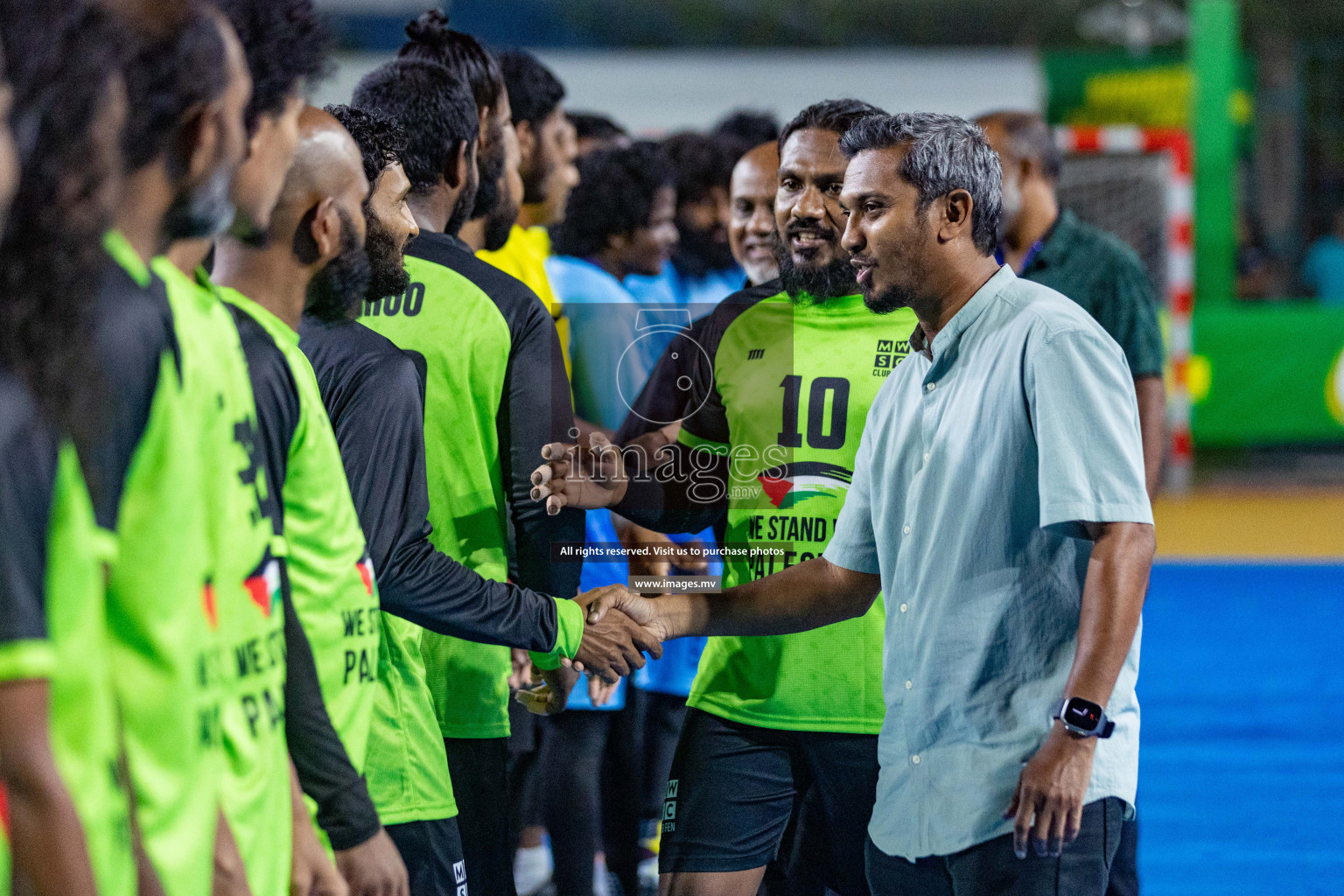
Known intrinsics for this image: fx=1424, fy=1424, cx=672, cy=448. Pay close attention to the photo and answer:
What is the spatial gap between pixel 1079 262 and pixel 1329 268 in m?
10.7

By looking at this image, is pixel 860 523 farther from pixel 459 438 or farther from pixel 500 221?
pixel 500 221

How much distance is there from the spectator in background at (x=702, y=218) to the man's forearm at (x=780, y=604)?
3332mm

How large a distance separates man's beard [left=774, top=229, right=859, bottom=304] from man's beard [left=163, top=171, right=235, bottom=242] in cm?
186

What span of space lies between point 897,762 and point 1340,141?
61.7 ft

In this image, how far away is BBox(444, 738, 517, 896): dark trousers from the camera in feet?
9.82

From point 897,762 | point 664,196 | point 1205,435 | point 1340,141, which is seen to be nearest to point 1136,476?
point 897,762

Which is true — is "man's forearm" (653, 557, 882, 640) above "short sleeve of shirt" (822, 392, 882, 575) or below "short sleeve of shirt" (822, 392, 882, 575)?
below

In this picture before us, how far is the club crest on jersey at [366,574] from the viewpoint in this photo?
1.98m

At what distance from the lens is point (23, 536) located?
4.16ft

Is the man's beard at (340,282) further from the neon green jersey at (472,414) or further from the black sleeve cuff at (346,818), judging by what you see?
the neon green jersey at (472,414)

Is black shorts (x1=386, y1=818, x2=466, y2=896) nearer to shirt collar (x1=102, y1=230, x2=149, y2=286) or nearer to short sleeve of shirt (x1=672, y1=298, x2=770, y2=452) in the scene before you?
short sleeve of shirt (x1=672, y1=298, x2=770, y2=452)

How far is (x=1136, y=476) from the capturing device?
7.63 feet

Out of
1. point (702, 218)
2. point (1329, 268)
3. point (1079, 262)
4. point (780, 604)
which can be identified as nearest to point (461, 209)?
point (780, 604)

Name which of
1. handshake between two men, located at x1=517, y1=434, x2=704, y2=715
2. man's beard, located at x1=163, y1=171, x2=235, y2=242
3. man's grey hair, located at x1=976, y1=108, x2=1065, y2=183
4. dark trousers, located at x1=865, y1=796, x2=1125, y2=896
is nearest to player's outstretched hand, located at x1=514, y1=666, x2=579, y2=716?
handshake between two men, located at x1=517, y1=434, x2=704, y2=715
